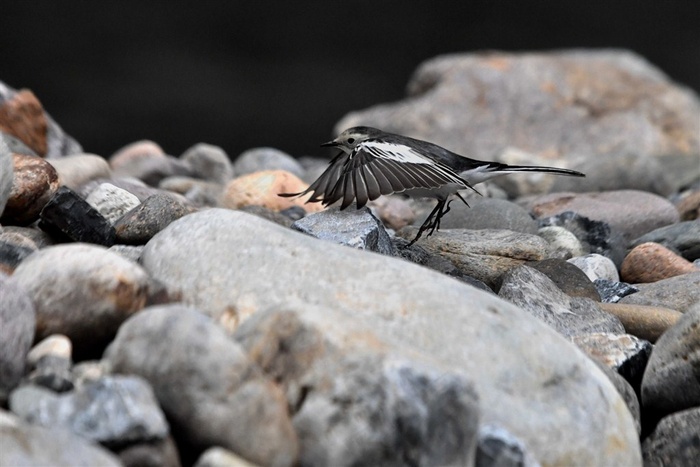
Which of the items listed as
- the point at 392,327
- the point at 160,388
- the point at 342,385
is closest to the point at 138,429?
the point at 160,388

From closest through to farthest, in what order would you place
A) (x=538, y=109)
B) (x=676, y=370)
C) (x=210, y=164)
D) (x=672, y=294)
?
(x=676, y=370) → (x=672, y=294) → (x=210, y=164) → (x=538, y=109)

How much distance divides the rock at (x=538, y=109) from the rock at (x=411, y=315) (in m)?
8.02

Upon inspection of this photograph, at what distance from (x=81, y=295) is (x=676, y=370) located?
2304 mm

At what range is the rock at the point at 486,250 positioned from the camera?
18.1 feet

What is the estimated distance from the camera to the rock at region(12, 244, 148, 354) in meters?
3.62

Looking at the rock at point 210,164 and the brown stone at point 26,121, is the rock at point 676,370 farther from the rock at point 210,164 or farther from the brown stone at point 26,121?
the rock at point 210,164

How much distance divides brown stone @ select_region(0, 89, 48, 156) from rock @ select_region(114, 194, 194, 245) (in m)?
2.72

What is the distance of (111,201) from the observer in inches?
222

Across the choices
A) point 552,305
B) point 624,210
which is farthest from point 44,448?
point 624,210

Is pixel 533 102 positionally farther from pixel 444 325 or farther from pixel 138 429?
pixel 138 429

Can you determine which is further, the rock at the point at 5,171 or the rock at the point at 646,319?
the rock at the point at 646,319

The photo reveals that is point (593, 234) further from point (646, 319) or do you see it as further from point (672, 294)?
point (646, 319)

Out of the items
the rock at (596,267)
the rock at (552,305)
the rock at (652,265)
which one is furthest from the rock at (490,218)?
the rock at (552,305)

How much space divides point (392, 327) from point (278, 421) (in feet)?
2.37
